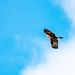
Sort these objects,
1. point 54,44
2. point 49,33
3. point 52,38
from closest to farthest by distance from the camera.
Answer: point 49,33 < point 52,38 < point 54,44

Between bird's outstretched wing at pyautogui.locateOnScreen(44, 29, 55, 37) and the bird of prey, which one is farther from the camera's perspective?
the bird of prey

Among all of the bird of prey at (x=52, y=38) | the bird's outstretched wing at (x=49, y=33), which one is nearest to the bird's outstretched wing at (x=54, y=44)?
the bird of prey at (x=52, y=38)

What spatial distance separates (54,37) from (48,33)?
17.0 ft

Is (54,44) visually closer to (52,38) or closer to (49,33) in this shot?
(52,38)

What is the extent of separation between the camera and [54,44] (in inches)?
5027

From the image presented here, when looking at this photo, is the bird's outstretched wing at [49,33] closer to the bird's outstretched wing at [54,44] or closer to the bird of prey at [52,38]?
the bird of prey at [52,38]

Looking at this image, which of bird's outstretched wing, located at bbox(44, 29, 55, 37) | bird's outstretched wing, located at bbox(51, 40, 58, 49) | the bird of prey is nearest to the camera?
bird's outstretched wing, located at bbox(44, 29, 55, 37)

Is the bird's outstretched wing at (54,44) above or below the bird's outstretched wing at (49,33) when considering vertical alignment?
below

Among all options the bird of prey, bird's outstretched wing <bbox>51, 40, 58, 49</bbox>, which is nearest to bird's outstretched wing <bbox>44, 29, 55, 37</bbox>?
the bird of prey

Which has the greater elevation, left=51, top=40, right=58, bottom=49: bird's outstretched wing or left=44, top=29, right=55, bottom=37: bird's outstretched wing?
left=44, top=29, right=55, bottom=37: bird's outstretched wing

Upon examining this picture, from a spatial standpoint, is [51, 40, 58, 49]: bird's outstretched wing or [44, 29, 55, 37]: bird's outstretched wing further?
[51, 40, 58, 49]: bird's outstretched wing

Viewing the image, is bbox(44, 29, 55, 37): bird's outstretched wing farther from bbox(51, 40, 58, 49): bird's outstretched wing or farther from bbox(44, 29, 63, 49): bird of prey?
bbox(51, 40, 58, 49): bird's outstretched wing

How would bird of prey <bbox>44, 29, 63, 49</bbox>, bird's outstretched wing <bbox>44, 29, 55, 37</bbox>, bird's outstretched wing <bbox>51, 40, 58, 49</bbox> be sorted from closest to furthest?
bird's outstretched wing <bbox>44, 29, 55, 37</bbox> → bird of prey <bbox>44, 29, 63, 49</bbox> → bird's outstretched wing <bbox>51, 40, 58, 49</bbox>

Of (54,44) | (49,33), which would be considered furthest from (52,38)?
(49,33)
